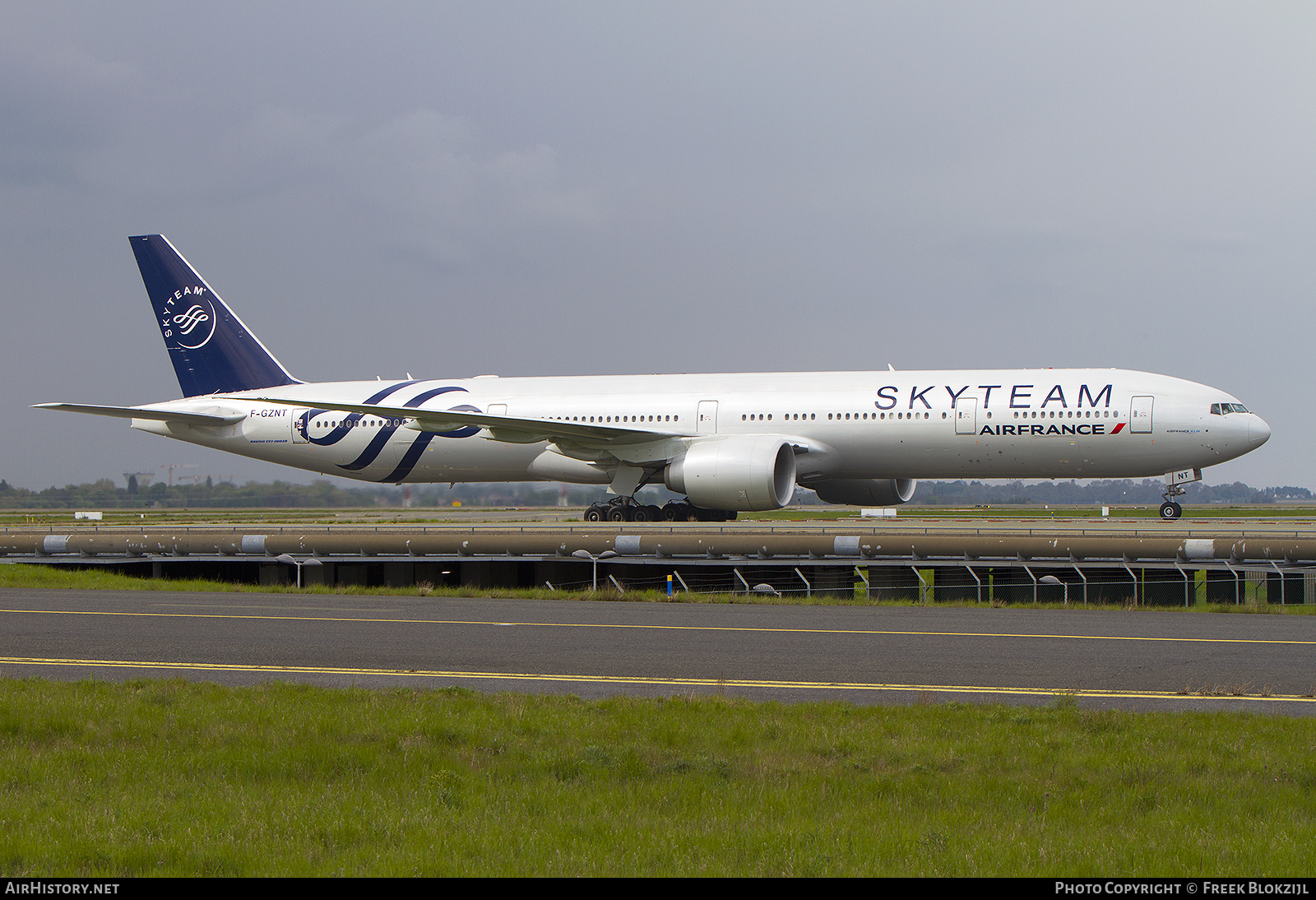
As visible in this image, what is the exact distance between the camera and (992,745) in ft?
27.2

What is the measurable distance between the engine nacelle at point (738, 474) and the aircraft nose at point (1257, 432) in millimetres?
11217

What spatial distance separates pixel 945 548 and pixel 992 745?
45.6ft

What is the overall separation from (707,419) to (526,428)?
4968 mm

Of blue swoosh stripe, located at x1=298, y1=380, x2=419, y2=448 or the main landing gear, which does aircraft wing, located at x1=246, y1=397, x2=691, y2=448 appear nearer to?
the main landing gear

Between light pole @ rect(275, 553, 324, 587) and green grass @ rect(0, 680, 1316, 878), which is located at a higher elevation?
green grass @ rect(0, 680, 1316, 878)

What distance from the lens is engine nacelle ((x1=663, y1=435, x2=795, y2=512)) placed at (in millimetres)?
27531

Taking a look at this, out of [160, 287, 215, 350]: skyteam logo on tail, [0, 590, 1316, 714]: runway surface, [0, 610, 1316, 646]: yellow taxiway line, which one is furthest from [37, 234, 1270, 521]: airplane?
[0, 610, 1316, 646]: yellow taxiway line

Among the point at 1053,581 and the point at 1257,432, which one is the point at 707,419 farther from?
the point at 1257,432

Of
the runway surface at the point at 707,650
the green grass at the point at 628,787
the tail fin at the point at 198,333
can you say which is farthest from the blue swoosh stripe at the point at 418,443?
the green grass at the point at 628,787

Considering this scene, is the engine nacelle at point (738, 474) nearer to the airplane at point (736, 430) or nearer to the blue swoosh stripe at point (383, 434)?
the airplane at point (736, 430)

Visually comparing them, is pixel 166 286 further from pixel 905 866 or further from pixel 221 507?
pixel 221 507

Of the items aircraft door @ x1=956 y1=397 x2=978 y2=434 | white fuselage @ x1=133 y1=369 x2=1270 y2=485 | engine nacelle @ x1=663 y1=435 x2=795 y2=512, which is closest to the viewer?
white fuselage @ x1=133 y1=369 x2=1270 y2=485

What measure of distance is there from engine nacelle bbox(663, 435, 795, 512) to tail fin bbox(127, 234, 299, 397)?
1653cm

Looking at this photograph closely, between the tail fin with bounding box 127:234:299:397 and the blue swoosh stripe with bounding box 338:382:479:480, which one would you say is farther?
the tail fin with bounding box 127:234:299:397
